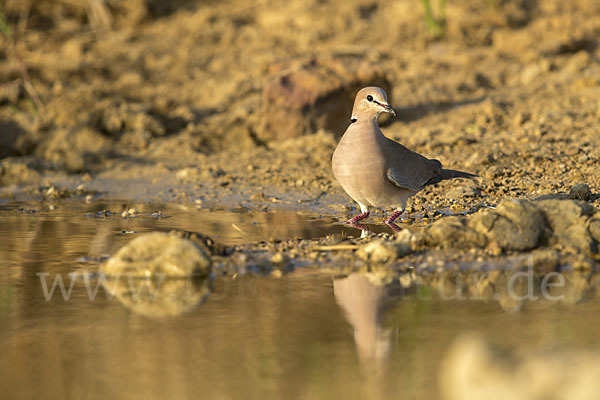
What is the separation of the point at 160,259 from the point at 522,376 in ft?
8.49

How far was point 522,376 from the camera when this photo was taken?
274 centimetres

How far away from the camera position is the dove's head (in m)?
6.03

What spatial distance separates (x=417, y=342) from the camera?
367 centimetres

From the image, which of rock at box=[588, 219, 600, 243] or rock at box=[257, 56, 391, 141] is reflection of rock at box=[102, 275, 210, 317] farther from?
rock at box=[257, 56, 391, 141]

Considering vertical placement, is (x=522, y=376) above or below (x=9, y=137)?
below

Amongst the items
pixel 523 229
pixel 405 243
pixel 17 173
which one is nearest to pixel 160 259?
pixel 405 243

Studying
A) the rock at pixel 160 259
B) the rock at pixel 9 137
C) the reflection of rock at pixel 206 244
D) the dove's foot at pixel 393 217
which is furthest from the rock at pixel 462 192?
the rock at pixel 9 137

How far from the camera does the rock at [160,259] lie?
4.81 m

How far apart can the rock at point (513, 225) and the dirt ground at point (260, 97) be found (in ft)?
4.73

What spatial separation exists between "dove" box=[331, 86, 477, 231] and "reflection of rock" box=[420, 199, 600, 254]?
850 millimetres

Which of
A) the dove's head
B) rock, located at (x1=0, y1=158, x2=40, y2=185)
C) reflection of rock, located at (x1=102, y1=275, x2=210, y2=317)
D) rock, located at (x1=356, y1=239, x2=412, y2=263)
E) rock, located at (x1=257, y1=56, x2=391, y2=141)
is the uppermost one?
rock, located at (x1=257, y1=56, x2=391, y2=141)

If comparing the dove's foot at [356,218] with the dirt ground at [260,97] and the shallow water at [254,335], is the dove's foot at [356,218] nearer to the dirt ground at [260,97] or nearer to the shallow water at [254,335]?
the dirt ground at [260,97]

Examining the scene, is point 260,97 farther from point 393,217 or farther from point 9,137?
point 393,217

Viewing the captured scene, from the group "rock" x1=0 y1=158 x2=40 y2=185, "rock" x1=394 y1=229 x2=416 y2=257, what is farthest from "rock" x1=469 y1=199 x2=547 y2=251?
"rock" x1=0 y1=158 x2=40 y2=185
